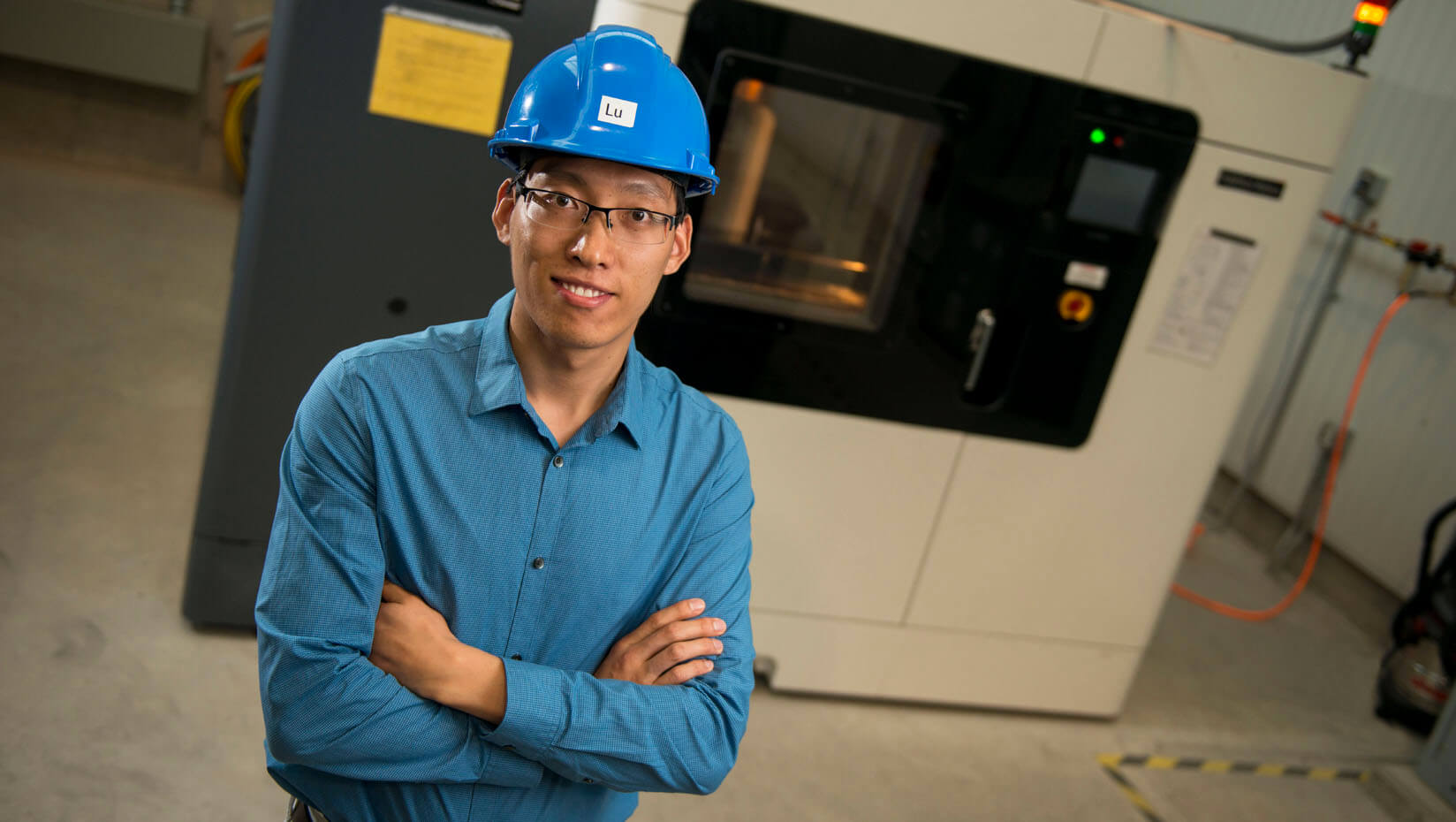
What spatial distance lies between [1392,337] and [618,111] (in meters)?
4.13

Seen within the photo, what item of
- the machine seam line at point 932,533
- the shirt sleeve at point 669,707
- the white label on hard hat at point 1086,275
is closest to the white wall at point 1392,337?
the white label on hard hat at point 1086,275

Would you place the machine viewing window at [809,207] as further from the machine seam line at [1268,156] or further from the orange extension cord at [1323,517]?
the orange extension cord at [1323,517]

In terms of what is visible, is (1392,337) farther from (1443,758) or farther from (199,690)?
(199,690)

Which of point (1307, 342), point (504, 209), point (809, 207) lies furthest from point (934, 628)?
point (1307, 342)

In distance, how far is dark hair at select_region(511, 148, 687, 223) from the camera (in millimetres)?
1186

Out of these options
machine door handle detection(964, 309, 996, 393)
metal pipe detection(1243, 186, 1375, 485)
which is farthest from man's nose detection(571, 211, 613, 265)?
metal pipe detection(1243, 186, 1375, 485)

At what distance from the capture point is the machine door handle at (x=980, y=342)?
8.86 feet

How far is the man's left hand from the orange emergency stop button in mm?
1938

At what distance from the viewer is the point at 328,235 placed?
2.36 metres

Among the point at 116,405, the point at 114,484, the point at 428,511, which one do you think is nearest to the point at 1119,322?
the point at 428,511

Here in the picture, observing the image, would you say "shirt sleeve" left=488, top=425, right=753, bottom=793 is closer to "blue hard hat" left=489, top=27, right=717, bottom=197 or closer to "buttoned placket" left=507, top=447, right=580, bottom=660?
"buttoned placket" left=507, top=447, right=580, bottom=660

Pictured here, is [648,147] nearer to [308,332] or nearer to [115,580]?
[308,332]

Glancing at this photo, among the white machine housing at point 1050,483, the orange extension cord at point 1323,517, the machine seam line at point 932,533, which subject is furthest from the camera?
the orange extension cord at point 1323,517

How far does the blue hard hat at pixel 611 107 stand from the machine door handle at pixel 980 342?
1.62 m
